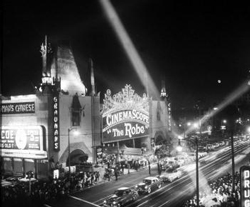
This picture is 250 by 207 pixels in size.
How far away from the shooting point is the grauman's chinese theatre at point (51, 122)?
3859 centimetres

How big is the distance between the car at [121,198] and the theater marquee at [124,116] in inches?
909

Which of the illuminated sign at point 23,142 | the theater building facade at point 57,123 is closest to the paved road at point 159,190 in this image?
the theater building facade at point 57,123

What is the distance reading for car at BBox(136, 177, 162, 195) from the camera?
28584 millimetres

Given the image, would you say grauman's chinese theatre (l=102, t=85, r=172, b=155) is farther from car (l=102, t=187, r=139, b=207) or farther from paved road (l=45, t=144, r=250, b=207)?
car (l=102, t=187, r=139, b=207)

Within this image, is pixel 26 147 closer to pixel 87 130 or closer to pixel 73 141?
pixel 73 141

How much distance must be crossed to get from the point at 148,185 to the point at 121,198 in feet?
17.5

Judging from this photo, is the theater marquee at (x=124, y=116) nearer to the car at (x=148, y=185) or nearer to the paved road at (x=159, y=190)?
the paved road at (x=159, y=190)

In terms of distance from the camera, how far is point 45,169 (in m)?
38.0

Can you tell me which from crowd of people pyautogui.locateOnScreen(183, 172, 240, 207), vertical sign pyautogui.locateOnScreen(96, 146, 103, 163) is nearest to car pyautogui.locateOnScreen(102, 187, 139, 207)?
crowd of people pyautogui.locateOnScreen(183, 172, 240, 207)

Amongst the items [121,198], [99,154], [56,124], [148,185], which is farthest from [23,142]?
[121,198]

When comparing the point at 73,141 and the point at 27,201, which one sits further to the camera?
the point at 73,141

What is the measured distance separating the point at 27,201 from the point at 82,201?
4.91 m

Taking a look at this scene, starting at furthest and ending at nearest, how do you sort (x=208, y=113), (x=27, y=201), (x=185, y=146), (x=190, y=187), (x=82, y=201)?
(x=208, y=113)
(x=185, y=146)
(x=190, y=187)
(x=82, y=201)
(x=27, y=201)

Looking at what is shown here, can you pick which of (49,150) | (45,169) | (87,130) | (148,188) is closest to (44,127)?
(49,150)
